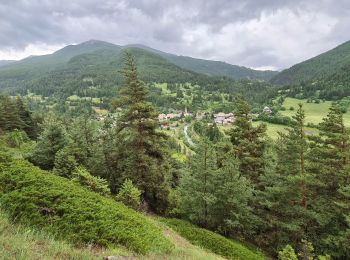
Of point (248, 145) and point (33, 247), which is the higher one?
point (33, 247)

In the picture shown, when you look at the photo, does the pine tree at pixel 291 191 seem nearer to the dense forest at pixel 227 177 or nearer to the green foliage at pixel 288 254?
the dense forest at pixel 227 177

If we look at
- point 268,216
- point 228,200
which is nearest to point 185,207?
point 228,200

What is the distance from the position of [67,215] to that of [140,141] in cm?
1491

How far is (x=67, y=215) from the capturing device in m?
8.70

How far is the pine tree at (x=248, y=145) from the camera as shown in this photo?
29.1 m

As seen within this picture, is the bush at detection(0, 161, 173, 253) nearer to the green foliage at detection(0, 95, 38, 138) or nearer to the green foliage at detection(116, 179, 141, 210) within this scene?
the green foliage at detection(116, 179, 141, 210)

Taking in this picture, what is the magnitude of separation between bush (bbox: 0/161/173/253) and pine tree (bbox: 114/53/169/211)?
12.5 meters

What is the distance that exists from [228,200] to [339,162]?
9748mm

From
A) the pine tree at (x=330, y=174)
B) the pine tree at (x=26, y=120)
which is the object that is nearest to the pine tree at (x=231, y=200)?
the pine tree at (x=330, y=174)

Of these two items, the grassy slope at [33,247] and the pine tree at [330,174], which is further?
the pine tree at [330,174]

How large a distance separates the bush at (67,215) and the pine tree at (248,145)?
1995cm

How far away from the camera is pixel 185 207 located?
984 inches

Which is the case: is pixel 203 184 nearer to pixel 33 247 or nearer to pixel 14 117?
pixel 33 247

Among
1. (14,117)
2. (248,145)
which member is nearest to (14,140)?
(14,117)
